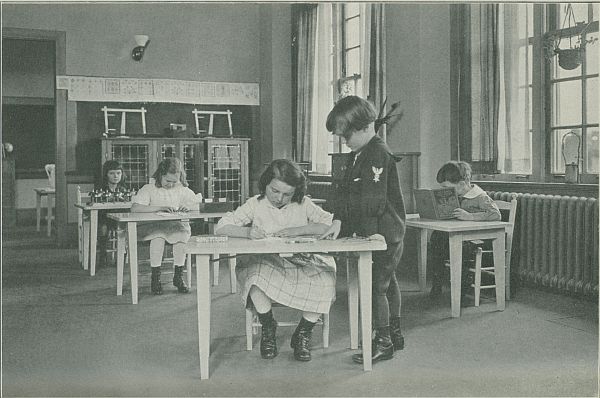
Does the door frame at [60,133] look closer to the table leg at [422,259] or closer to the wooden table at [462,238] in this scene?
the table leg at [422,259]

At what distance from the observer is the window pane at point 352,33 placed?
7449mm

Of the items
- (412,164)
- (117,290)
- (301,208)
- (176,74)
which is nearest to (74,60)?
(176,74)

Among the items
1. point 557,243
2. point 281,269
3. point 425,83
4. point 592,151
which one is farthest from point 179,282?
point 592,151

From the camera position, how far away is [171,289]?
5375 mm

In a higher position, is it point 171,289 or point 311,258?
point 311,258

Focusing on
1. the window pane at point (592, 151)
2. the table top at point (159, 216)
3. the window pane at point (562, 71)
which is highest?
the window pane at point (562, 71)

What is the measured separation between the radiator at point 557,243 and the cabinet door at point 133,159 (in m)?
4.67

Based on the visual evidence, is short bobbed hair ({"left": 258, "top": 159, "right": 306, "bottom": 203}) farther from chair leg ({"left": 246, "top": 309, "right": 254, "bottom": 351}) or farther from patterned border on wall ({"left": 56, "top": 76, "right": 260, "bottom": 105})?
patterned border on wall ({"left": 56, "top": 76, "right": 260, "bottom": 105})

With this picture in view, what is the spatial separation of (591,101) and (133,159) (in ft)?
17.8

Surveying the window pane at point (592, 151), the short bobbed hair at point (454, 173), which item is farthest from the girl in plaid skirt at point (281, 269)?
the window pane at point (592, 151)

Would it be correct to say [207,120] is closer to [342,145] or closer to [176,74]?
[176,74]

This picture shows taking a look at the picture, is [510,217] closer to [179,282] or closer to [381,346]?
[381,346]

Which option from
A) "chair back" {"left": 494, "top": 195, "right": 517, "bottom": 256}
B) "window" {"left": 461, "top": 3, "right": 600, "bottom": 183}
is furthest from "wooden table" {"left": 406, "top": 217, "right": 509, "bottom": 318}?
"window" {"left": 461, "top": 3, "right": 600, "bottom": 183}

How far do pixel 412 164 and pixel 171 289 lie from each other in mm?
2376
